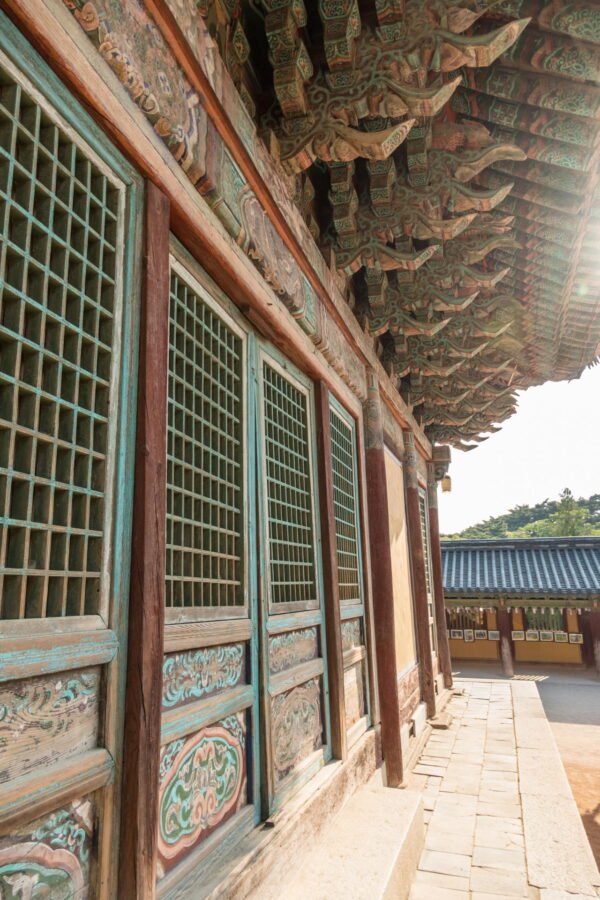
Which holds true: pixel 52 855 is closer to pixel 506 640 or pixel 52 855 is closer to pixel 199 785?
pixel 199 785

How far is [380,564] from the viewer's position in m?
6.19

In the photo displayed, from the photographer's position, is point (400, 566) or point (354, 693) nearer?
point (354, 693)

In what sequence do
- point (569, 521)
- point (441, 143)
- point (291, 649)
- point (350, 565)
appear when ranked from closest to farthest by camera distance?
1. point (291, 649)
2. point (441, 143)
3. point (350, 565)
4. point (569, 521)

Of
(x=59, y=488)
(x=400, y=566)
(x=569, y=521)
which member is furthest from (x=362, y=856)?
(x=569, y=521)

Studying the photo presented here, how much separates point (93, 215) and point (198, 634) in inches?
67.0

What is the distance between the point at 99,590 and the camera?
1852 millimetres

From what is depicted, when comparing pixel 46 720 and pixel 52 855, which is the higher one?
pixel 46 720

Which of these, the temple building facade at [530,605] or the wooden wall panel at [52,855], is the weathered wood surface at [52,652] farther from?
the temple building facade at [530,605]

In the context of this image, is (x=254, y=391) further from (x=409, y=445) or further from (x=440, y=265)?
(x=409, y=445)

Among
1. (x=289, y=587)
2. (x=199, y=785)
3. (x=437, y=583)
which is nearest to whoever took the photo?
(x=199, y=785)

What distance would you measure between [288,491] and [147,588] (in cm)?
212

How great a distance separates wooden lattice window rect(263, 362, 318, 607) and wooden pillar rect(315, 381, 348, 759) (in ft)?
0.54

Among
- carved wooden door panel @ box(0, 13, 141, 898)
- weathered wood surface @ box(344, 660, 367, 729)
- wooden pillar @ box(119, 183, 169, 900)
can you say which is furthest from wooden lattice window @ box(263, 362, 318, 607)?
carved wooden door panel @ box(0, 13, 141, 898)

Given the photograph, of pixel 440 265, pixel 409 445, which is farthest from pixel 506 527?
pixel 440 265
